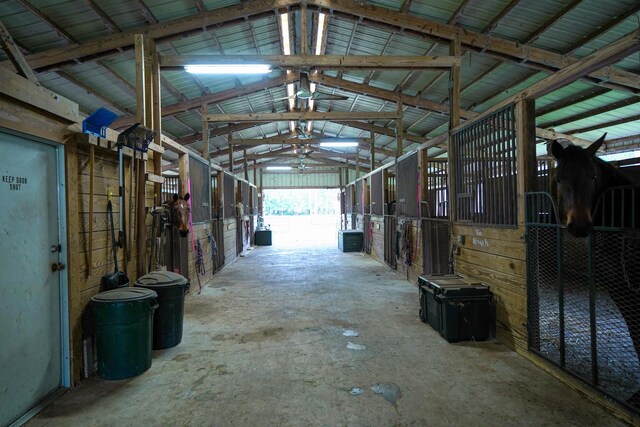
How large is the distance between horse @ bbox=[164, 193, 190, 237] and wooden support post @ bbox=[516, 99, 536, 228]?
4041 mm

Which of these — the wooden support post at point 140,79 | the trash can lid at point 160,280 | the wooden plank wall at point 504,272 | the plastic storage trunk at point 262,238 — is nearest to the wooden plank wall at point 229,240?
the plastic storage trunk at point 262,238

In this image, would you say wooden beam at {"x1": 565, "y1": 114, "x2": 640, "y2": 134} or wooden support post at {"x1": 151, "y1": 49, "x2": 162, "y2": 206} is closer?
wooden support post at {"x1": 151, "y1": 49, "x2": 162, "y2": 206}

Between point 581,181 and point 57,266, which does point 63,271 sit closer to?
point 57,266

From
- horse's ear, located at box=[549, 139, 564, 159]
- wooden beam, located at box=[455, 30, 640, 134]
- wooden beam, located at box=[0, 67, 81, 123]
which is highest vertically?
wooden beam, located at box=[455, 30, 640, 134]

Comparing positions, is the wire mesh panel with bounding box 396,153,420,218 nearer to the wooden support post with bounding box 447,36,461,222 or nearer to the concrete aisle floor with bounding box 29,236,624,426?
the wooden support post with bounding box 447,36,461,222

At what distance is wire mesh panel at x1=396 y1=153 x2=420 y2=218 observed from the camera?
20.5ft

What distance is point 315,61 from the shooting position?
5230mm

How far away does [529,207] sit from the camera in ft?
10.1

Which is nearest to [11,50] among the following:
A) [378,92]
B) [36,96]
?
[36,96]

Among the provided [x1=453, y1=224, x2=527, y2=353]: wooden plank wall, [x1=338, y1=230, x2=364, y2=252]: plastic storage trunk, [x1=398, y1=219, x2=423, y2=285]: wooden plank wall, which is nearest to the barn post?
[x1=453, y1=224, x2=527, y2=353]: wooden plank wall

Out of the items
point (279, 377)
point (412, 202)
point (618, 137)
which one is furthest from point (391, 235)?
point (618, 137)

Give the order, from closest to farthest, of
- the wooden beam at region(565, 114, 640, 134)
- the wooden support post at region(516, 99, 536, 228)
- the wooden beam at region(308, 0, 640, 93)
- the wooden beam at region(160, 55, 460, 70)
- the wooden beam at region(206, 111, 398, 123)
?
the wooden support post at region(516, 99, 536, 228)
the wooden beam at region(160, 55, 460, 70)
the wooden beam at region(308, 0, 640, 93)
the wooden beam at region(565, 114, 640, 134)
the wooden beam at region(206, 111, 398, 123)

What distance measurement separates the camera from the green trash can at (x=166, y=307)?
131 inches

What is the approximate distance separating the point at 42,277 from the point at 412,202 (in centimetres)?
542
